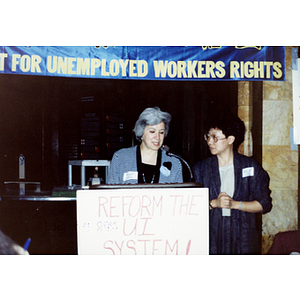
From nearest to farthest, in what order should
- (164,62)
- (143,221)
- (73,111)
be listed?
1. (143,221)
2. (164,62)
3. (73,111)

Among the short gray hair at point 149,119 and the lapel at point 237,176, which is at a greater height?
the short gray hair at point 149,119

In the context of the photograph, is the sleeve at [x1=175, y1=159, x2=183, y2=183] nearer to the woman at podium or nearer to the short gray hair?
the woman at podium

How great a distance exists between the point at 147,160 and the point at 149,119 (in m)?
0.56

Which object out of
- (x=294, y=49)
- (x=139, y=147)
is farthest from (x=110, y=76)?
(x=294, y=49)

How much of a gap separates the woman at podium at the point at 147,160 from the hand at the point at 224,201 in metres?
0.57

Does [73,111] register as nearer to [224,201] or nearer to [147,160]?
[147,160]

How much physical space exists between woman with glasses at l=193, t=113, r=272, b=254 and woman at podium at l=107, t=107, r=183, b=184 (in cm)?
42

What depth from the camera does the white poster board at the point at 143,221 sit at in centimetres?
311

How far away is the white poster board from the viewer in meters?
3.11

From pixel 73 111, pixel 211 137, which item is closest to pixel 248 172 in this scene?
pixel 211 137

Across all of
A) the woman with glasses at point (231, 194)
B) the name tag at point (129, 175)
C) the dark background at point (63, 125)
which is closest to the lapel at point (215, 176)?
the woman with glasses at point (231, 194)

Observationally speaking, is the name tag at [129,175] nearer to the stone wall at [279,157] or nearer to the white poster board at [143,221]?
the white poster board at [143,221]

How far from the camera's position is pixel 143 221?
316 cm

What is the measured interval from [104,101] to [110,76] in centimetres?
101
